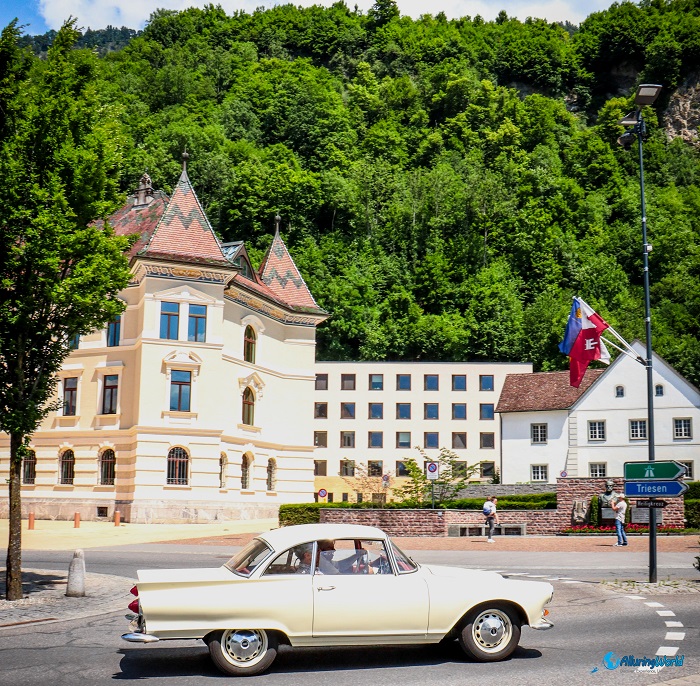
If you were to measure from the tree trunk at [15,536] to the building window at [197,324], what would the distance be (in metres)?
28.1

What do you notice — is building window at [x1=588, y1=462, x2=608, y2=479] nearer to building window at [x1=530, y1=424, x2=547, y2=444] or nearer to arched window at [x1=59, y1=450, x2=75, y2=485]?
building window at [x1=530, y1=424, x2=547, y2=444]

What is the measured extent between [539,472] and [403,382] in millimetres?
14812

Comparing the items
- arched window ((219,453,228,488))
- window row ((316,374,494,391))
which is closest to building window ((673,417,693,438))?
window row ((316,374,494,391))

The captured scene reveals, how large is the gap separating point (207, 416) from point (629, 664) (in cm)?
3586

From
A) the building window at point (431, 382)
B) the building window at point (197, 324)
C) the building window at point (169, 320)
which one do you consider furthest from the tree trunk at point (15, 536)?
the building window at point (431, 382)

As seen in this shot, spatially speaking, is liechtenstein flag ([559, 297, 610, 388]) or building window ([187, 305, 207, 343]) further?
building window ([187, 305, 207, 343])

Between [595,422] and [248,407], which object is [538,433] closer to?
[595,422]

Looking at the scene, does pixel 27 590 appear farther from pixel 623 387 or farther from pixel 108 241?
pixel 623 387

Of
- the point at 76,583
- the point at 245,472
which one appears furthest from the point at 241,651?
the point at 245,472

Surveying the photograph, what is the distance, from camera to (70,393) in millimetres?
47094

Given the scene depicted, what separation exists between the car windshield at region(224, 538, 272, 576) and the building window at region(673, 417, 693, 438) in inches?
1879

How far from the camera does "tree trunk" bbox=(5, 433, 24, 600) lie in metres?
15.8

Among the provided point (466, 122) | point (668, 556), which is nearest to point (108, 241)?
point (668, 556)

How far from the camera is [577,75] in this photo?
127 m
